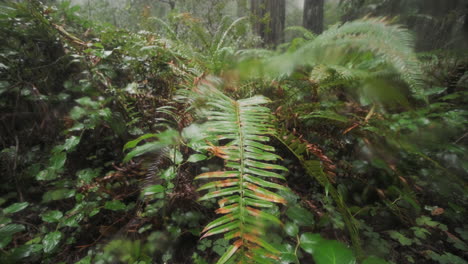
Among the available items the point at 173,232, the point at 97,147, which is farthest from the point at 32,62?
the point at 173,232

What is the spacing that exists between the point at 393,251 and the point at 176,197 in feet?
3.31

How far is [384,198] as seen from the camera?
95cm

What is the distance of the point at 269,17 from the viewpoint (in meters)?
3.54

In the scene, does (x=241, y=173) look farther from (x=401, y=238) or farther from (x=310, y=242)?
(x=401, y=238)

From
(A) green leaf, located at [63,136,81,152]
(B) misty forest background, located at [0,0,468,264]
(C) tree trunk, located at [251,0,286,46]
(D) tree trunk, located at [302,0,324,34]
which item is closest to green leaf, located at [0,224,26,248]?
(B) misty forest background, located at [0,0,468,264]

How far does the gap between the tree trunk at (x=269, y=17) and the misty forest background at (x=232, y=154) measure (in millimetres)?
2699

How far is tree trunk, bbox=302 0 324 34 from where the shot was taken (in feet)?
12.2

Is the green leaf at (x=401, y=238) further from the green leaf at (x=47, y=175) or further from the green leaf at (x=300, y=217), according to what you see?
the green leaf at (x=47, y=175)

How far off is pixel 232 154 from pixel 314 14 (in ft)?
13.9

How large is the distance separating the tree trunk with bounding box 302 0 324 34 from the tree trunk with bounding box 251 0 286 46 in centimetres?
50

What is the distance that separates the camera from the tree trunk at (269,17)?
3.60 metres

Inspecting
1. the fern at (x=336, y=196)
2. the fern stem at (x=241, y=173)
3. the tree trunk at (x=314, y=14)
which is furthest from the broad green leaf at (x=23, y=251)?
the tree trunk at (x=314, y=14)

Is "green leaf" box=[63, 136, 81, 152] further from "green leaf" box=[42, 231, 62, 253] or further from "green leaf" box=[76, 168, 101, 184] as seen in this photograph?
"green leaf" box=[42, 231, 62, 253]

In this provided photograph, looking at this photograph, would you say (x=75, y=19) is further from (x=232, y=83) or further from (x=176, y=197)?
(x=176, y=197)
